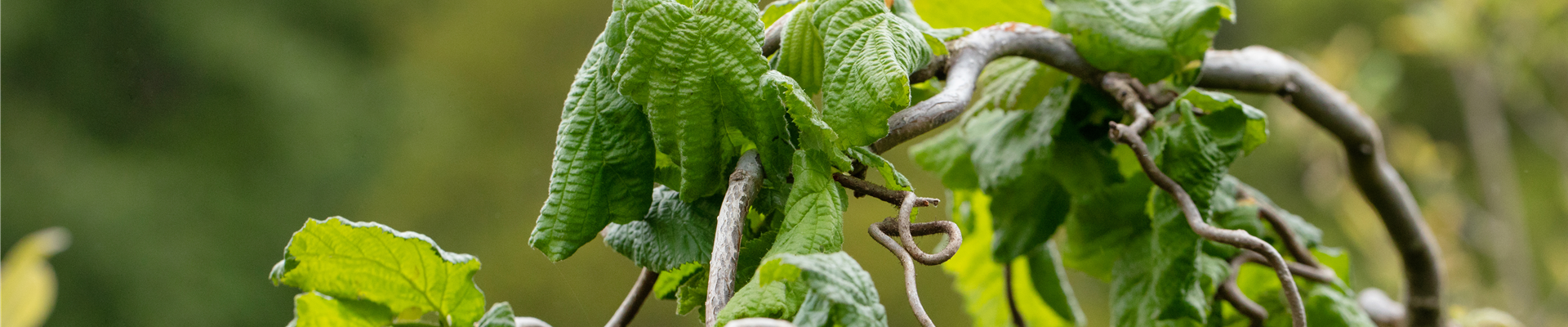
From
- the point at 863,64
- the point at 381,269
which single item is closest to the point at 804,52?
the point at 863,64

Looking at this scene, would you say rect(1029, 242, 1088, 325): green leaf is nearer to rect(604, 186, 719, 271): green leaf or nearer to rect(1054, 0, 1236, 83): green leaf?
rect(1054, 0, 1236, 83): green leaf

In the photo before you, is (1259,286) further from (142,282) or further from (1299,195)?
(1299,195)

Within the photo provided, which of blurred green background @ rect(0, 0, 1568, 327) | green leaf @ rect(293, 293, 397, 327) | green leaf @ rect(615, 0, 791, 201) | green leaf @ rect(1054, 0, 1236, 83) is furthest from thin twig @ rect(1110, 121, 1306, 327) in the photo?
blurred green background @ rect(0, 0, 1568, 327)

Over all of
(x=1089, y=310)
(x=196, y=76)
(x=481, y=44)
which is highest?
(x=481, y=44)

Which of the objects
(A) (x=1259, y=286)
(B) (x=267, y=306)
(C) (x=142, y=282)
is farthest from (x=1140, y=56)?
(C) (x=142, y=282)

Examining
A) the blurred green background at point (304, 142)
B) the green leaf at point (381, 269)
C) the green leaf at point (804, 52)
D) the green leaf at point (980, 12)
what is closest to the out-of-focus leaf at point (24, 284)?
the green leaf at point (381, 269)

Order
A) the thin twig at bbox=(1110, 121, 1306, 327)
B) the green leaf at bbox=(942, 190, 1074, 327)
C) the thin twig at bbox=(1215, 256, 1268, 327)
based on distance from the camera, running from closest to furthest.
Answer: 1. the thin twig at bbox=(1110, 121, 1306, 327)
2. the thin twig at bbox=(1215, 256, 1268, 327)
3. the green leaf at bbox=(942, 190, 1074, 327)
